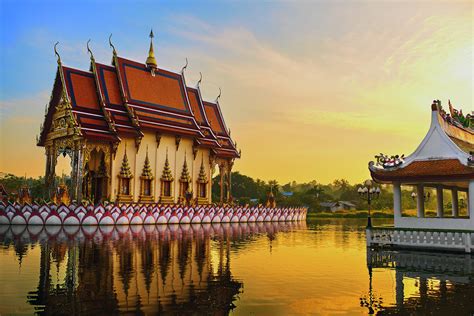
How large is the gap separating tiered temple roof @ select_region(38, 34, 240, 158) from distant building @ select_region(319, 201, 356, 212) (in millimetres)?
37535

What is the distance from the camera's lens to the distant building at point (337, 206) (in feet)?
241

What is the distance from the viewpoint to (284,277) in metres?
9.70

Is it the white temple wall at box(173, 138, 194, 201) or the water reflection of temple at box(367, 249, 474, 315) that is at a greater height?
the white temple wall at box(173, 138, 194, 201)

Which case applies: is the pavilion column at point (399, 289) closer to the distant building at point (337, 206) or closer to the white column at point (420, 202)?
the white column at point (420, 202)

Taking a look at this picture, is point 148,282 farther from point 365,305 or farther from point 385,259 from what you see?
point 385,259

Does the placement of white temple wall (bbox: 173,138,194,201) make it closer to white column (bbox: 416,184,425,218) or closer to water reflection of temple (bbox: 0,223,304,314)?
water reflection of temple (bbox: 0,223,304,314)

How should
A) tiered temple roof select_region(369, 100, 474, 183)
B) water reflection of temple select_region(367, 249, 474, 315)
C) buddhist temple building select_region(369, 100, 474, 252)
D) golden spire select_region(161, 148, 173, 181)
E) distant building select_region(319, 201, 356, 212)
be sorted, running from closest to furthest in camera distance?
water reflection of temple select_region(367, 249, 474, 315) → buddhist temple building select_region(369, 100, 474, 252) → tiered temple roof select_region(369, 100, 474, 183) → golden spire select_region(161, 148, 173, 181) → distant building select_region(319, 201, 356, 212)

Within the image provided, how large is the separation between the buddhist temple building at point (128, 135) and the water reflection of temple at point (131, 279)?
49.9ft

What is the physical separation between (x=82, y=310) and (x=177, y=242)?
10.5m

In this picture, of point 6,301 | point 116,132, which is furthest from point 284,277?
point 116,132

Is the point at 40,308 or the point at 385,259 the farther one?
the point at 385,259

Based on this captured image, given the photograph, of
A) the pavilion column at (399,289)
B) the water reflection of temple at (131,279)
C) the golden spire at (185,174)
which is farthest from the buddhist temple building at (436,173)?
the golden spire at (185,174)

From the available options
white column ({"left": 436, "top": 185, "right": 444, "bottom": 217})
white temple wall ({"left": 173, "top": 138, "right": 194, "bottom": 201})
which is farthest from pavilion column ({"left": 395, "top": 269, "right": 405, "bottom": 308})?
white temple wall ({"left": 173, "top": 138, "right": 194, "bottom": 201})

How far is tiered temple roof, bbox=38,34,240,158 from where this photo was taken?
30.5 metres
